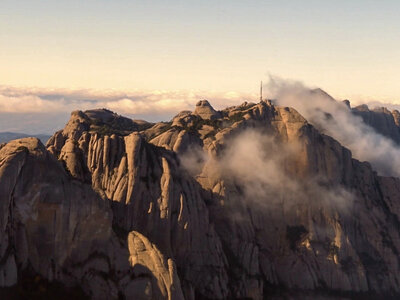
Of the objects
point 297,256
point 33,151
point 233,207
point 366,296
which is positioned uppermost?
point 33,151

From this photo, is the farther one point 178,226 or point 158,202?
point 158,202

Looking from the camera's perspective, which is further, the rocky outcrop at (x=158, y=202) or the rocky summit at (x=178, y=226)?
the rocky outcrop at (x=158, y=202)

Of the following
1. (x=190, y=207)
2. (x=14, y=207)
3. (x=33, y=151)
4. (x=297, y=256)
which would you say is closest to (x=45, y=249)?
(x=14, y=207)

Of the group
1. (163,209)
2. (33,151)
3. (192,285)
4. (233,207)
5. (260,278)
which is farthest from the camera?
(233,207)

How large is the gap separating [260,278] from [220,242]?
1492 cm

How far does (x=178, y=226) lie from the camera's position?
15800 centimetres

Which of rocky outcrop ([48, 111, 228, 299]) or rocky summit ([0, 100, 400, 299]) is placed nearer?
rocky summit ([0, 100, 400, 299])

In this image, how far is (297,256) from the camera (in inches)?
7160

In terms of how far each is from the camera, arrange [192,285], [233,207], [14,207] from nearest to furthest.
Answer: [14,207]
[192,285]
[233,207]

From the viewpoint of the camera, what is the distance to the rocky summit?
11588 centimetres

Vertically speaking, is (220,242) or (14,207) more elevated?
(14,207)

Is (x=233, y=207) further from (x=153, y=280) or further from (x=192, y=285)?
(x=153, y=280)

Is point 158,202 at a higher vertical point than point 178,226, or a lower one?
higher

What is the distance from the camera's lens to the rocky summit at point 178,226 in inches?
4562
